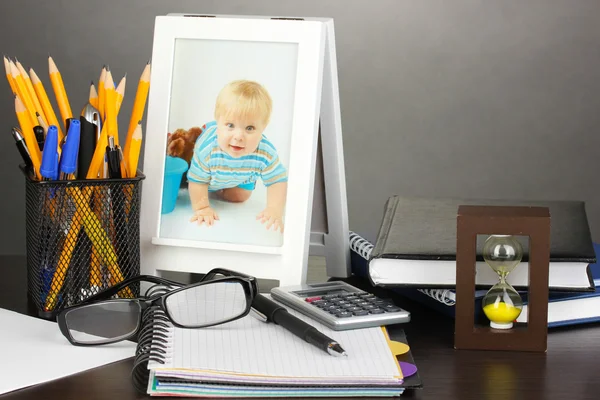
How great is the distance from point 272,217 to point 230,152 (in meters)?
0.10

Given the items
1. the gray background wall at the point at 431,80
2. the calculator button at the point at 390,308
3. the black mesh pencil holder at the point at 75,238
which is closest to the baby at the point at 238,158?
the black mesh pencil holder at the point at 75,238

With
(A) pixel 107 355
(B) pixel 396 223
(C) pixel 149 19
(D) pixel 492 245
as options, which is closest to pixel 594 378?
(D) pixel 492 245

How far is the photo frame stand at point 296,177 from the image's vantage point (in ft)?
3.31

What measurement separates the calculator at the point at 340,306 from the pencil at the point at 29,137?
33cm

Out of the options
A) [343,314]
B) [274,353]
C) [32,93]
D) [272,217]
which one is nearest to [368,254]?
[272,217]

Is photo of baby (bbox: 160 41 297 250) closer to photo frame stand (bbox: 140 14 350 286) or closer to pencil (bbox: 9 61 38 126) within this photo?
photo frame stand (bbox: 140 14 350 286)

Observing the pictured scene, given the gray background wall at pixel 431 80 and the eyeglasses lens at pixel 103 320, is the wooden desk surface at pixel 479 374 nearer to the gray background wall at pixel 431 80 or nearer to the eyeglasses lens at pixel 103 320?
the eyeglasses lens at pixel 103 320

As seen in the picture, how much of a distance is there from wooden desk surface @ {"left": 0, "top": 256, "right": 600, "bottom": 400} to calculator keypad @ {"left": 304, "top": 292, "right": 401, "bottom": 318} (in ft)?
0.09

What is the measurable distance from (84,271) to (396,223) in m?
0.37

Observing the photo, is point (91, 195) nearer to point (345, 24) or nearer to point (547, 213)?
point (547, 213)

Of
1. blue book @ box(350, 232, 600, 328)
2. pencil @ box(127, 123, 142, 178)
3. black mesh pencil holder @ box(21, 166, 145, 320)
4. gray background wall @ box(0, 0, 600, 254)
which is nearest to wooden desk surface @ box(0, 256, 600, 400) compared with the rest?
blue book @ box(350, 232, 600, 328)

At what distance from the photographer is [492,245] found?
79 centimetres

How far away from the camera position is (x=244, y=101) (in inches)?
40.8

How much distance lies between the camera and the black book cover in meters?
0.85
